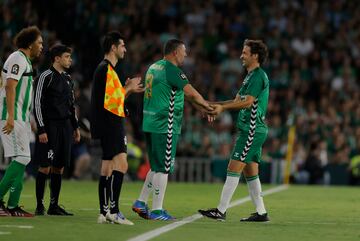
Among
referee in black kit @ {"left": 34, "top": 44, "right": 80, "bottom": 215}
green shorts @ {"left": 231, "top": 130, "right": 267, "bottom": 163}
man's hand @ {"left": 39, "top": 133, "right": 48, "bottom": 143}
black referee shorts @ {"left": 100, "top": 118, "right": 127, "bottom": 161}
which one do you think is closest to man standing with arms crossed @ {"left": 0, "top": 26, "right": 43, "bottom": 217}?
man's hand @ {"left": 39, "top": 133, "right": 48, "bottom": 143}

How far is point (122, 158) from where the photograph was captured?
11.8 m

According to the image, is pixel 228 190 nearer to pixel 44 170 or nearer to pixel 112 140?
pixel 112 140

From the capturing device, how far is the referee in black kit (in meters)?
13.0

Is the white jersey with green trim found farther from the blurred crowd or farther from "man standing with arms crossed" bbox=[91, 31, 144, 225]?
the blurred crowd

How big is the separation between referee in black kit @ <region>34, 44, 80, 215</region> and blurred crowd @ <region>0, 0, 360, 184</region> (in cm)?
1019

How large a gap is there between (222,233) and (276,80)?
56.3 feet

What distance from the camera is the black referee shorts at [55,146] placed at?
42.8 ft

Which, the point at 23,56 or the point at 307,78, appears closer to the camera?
the point at 23,56

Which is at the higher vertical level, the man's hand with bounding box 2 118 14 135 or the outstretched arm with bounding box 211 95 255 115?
the outstretched arm with bounding box 211 95 255 115

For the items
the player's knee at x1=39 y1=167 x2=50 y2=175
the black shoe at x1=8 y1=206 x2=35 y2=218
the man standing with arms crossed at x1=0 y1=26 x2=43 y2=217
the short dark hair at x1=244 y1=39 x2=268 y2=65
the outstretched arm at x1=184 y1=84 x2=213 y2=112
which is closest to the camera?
the man standing with arms crossed at x1=0 y1=26 x2=43 y2=217

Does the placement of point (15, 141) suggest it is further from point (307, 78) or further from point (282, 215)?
point (307, 78)

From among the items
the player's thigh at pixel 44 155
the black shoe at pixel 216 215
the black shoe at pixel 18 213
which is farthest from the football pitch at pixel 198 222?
the player's thigh at pixel 44 155

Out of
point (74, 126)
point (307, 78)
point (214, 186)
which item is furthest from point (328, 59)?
point (74, 126)

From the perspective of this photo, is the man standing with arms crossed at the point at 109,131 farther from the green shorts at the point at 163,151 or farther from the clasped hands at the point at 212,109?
the clasped hands at the point at 212,109
